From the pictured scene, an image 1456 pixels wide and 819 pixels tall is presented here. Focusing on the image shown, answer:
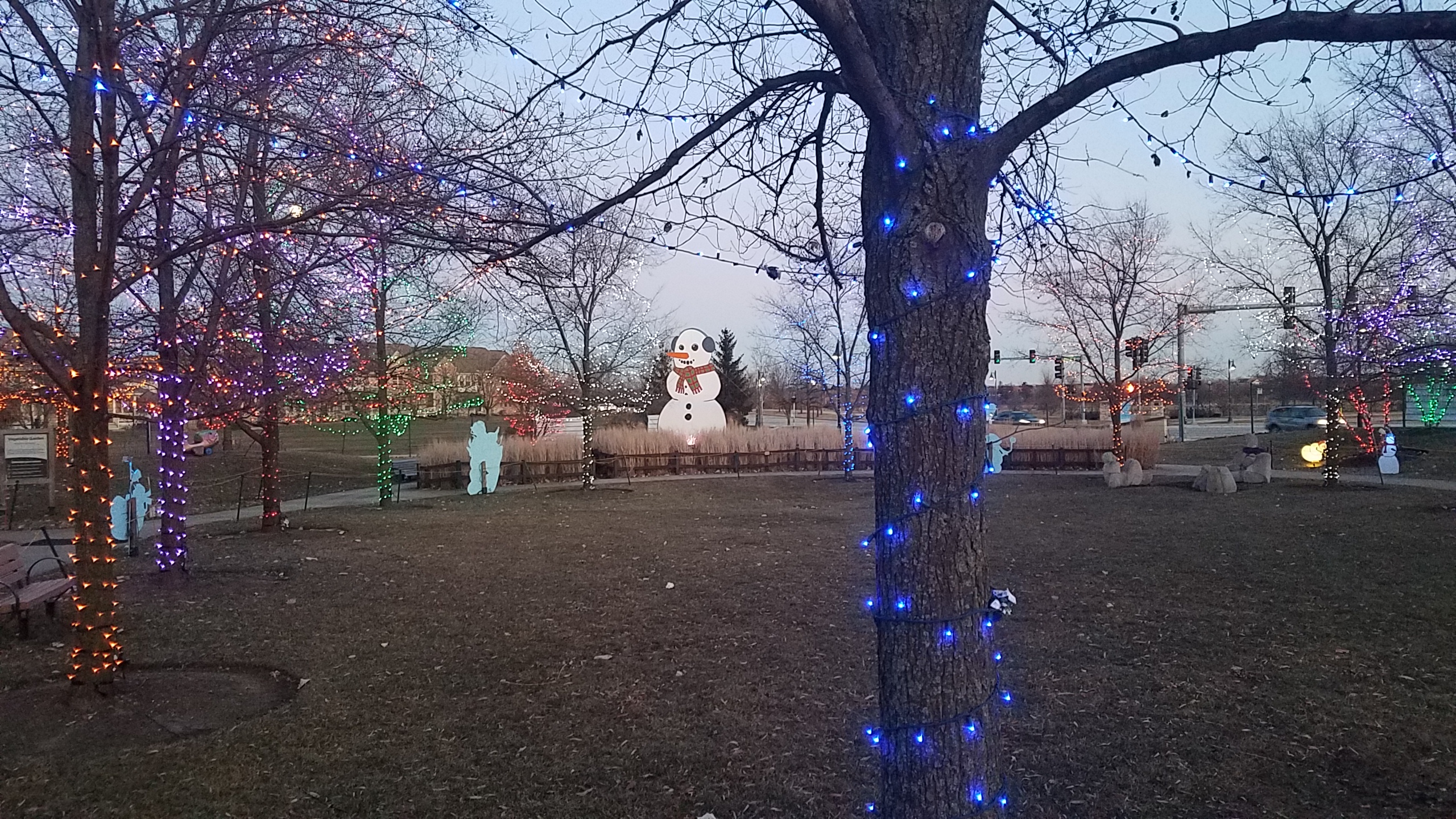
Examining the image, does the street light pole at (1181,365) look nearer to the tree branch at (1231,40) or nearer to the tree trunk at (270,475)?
the tree branch at (1231,40)

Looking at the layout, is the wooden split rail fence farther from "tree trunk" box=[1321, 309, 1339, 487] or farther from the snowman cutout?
"tree trunk" box=[1321, 309, 1339, 487]

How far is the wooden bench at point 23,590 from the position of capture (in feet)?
22.3

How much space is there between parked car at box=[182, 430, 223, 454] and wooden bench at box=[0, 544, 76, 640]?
20.8 meters

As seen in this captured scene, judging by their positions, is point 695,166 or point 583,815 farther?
point 583,815

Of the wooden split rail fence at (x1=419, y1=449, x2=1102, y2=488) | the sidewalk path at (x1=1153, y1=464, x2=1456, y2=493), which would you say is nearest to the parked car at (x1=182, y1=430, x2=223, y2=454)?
the wooden split rail fence at (x1=419, y1=449, x2=1102, y2=488)

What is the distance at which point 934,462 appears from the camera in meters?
2.33

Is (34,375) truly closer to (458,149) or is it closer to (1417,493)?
(458,149)

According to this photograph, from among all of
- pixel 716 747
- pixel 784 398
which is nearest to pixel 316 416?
pixel 716 747

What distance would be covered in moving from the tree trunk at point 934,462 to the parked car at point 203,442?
28985 mm

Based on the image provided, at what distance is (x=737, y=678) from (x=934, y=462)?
3424 mm

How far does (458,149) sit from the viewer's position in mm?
4480

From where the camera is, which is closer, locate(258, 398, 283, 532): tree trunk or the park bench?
locate(258, 398, 283, 532): tree trunk

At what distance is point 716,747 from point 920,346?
273 centimetres

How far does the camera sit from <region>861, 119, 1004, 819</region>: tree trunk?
91.1 inches
